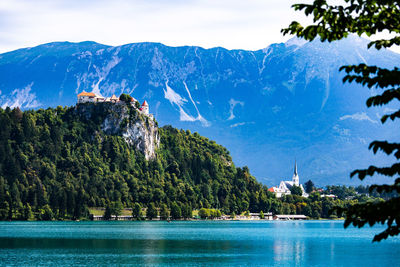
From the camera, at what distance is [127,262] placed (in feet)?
290

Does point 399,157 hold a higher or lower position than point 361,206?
higher

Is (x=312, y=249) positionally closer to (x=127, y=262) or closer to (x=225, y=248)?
(x=225, y=248)

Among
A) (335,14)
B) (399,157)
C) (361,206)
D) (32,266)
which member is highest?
(335,14)

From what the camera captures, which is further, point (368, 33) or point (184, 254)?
point (184, 254)

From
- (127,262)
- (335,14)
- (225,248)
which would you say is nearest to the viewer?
(335,14)

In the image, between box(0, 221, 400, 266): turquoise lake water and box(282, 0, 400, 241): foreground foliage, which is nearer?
box(282, 0, 400, 241): foreground foliage

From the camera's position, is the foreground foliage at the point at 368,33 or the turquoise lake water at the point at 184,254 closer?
the foreground foliage at the point at 368,33

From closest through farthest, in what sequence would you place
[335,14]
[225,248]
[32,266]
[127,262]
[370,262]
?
[335,14], [32,266], [127,262], [370,262], [225,248]

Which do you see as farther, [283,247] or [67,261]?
[283,247]

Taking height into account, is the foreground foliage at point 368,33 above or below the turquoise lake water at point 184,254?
above

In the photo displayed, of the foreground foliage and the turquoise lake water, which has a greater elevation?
the foreground foliage

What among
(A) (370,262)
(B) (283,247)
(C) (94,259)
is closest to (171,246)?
(B) (283,247)

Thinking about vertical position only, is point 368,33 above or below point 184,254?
above

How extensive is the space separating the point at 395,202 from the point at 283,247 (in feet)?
351
